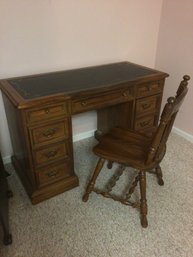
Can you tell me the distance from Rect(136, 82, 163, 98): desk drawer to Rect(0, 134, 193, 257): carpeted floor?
0.68 meters

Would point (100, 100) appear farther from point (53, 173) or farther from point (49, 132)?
point (53, 173)

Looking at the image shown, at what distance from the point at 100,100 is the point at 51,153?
0.49 m

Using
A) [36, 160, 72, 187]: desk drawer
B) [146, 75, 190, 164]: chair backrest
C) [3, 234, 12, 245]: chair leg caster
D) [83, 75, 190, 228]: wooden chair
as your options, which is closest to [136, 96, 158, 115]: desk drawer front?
[83, 75, 190, 228]: wooden chair

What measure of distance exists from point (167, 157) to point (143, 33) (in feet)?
4.00

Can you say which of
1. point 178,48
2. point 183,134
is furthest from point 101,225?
point 178,48

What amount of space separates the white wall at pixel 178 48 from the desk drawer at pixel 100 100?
0.82m

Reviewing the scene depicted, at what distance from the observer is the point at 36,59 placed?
5.89 feet

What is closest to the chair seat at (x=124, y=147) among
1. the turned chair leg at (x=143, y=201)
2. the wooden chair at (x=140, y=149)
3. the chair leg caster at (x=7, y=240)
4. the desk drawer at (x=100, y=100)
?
the wooden chair at (x=140, y=149)

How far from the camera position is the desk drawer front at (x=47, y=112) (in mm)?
1349

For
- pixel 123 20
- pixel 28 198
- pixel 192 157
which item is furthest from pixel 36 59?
pixel 192 157

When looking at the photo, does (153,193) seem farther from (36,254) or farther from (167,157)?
(36,254)

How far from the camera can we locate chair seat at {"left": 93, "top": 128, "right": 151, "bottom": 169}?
54.4 inches

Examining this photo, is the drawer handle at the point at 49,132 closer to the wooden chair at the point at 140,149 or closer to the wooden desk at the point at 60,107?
the wooden desk at the point at 60,107

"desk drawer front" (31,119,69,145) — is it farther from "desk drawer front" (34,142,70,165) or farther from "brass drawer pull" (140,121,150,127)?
"brass drawer pull" (140,121,150,127)
